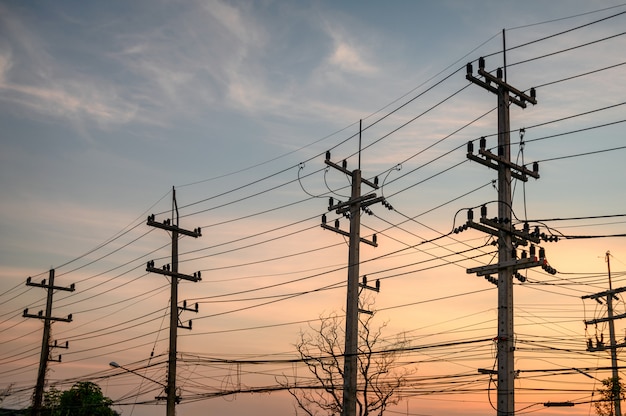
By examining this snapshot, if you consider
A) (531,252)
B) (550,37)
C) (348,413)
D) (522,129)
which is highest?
(550,37)

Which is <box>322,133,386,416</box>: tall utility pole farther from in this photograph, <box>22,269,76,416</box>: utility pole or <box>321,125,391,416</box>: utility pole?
<box>22,269,76,416</box>: utility pole

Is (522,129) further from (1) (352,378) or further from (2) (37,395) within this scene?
(2) (37,395)

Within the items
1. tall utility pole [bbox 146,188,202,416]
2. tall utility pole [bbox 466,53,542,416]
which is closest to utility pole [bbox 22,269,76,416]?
tall utility pole [bbox 146,188,202,416]

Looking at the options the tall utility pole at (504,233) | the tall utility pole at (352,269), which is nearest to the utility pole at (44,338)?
the tall utility pole at (352,269)

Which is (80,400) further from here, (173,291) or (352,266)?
(352,266)

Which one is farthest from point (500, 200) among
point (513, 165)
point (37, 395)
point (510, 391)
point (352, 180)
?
point (37, 395)

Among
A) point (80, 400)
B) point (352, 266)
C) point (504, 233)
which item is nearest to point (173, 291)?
point (352, 266)

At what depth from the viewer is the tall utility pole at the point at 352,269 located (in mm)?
28797

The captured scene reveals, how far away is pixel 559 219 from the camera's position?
79.8ft

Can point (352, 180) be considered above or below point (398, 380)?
above

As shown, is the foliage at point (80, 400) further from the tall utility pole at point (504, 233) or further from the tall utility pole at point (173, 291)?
the tall utility pole at point (504, 233)

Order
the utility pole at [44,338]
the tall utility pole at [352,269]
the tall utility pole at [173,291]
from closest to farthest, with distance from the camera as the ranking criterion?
the tall utility pole at [352,269], the tall utility pole at [173,291], the utility pole at [44,338]

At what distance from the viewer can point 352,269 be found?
30453mm

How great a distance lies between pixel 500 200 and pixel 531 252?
86.1 inches
